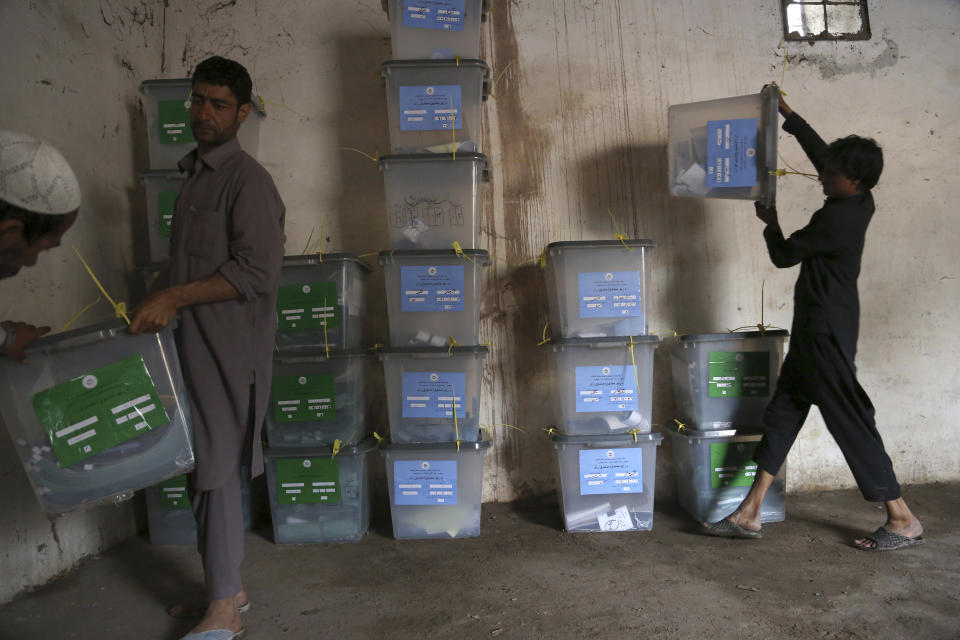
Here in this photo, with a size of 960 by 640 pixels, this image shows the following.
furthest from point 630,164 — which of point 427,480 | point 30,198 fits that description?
point 30,198

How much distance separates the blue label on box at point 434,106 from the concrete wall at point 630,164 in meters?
0.50

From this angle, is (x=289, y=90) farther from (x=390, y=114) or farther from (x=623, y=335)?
(x=623, y=335)

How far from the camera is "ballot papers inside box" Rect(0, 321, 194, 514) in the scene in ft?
4.61

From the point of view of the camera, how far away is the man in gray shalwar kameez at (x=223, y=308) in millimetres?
1557

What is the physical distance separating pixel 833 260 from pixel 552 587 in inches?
57.7

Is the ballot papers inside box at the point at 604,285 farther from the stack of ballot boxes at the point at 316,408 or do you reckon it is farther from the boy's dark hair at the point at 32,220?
the boy's dark hair at the point at 32,220

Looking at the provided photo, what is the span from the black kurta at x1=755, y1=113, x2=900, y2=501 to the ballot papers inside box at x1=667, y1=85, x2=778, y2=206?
189 millimetres

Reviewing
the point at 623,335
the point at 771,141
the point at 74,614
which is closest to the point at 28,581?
the point at 74,614

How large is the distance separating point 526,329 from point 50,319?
5.86 ft

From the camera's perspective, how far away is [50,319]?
83.0 inches

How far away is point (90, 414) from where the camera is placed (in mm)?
1417

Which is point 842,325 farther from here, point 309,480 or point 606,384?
point 309,480

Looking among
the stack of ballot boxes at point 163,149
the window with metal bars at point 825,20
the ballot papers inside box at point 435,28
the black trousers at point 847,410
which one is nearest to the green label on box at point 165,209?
the stack of ballot boxes at point 163,149

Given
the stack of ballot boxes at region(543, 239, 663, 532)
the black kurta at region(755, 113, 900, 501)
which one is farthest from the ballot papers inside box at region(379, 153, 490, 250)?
the black kurta at region(755, 113, 900, 501)
